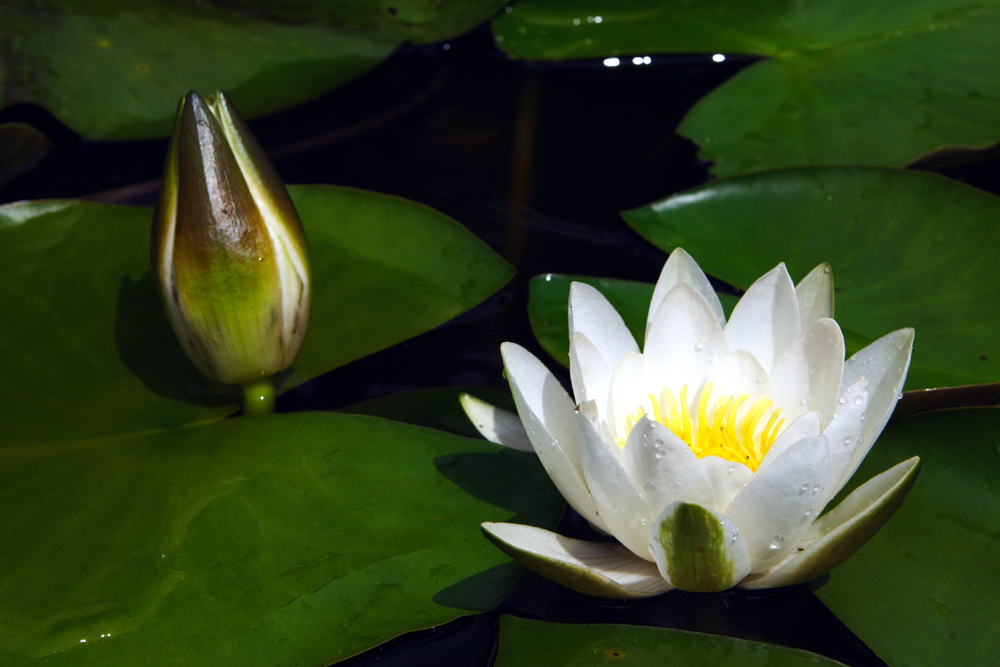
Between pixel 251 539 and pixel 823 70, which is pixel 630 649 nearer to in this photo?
pixel 251 539

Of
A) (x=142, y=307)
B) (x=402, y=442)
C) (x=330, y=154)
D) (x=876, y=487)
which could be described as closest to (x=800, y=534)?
(x=876, y=487)

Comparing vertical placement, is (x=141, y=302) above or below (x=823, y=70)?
below

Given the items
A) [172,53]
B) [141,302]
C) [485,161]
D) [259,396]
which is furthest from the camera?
[485,161]

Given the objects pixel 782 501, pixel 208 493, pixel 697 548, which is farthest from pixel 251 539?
pixel 782 501

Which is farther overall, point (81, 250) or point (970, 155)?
point (970, 155)

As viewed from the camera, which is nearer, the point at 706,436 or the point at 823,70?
the point at 706,436

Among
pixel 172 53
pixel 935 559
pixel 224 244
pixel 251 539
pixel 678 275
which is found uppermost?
pixel 172 53

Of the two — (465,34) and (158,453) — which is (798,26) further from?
(158,453)
